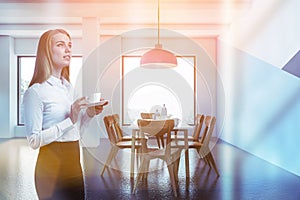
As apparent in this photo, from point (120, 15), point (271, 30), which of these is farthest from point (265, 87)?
point (120, 15)

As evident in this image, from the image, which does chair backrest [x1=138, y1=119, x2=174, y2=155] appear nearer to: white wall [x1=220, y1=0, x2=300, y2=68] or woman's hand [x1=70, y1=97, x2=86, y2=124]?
woman's hand [x1=70, y1=97, x2=86, y2=124]

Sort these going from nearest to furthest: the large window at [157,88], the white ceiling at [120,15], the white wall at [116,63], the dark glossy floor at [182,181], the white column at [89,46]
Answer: the dark glossy floor at [182,181], the white ceiling at [120,15], the white column at [89,46], the white wall at [116,63], the large window at [157,88]

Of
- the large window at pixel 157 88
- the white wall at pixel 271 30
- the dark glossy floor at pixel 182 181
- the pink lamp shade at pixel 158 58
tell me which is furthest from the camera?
the large window at pixel 157 88

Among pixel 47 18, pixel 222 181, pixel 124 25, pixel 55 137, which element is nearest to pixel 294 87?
pixel 222 181

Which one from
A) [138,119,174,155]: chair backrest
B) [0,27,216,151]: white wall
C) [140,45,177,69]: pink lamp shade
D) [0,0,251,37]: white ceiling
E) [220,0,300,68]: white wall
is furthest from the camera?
[0,27,216,151]: white wall

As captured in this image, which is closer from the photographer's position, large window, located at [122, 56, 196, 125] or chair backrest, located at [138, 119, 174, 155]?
chair backrest, located at [138, 119, 174, 155]

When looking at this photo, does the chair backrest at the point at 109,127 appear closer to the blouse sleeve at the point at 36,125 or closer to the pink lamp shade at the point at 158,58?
the pink lamp shade at the point at 158,58

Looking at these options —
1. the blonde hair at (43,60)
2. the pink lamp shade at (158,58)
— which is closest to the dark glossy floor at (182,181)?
the pink lamp shade at (158,58)

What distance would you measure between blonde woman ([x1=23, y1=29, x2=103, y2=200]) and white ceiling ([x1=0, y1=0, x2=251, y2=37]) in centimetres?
413

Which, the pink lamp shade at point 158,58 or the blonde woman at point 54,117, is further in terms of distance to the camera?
the pink lamp shade at point 158,58

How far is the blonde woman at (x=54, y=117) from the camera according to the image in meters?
1.14

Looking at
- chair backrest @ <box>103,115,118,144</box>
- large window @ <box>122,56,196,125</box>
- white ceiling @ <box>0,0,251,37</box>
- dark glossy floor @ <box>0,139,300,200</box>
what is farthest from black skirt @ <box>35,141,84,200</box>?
large window @ <box>122,56,196,125</box>

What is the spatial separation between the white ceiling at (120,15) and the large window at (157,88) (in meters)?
0.98

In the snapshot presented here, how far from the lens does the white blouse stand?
1.13 meters
